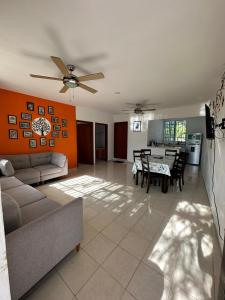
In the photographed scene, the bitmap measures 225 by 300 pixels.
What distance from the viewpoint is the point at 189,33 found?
1.57 meters

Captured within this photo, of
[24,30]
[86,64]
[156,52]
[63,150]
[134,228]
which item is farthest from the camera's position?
[63,150]

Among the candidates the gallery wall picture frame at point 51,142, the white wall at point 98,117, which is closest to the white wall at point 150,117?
the white wall at point 98,117

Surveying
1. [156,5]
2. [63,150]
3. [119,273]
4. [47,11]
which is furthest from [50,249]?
[63,150]

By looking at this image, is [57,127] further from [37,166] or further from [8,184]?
[8,184]

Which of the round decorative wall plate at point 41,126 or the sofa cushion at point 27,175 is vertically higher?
the round decorative wall plate at point 41,126

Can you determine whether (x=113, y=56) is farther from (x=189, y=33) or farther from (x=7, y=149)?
(x=7, y=149)

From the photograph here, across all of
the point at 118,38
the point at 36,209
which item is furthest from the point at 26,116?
the point at 118,38

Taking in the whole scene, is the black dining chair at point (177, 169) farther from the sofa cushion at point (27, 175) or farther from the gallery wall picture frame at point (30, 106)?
the gallery wall picture frame at point (30, 106)

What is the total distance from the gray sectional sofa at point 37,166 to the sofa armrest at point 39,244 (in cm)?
245

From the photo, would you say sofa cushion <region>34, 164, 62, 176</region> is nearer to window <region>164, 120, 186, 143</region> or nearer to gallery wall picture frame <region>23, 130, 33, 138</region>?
gallery wall picture frame <region>23, 130, 33, 138</region>

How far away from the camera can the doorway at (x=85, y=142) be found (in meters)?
6.14

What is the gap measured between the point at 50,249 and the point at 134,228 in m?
1.21

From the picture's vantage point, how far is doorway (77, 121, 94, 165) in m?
6.14

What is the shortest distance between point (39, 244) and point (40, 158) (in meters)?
3.38
